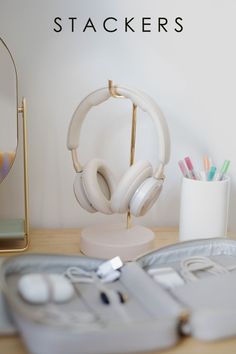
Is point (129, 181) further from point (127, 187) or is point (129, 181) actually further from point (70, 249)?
point (70, 249)

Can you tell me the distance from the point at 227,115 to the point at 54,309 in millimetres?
615

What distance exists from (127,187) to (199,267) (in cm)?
19

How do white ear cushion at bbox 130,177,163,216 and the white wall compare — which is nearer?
white ear cushion at bbox 130,177,163,216

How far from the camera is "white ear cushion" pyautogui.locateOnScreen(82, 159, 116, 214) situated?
855 millimetres

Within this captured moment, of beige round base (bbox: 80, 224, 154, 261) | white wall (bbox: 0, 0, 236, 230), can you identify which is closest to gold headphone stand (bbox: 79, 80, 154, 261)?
beige round base (bbox: 80, 224, 154, 261)

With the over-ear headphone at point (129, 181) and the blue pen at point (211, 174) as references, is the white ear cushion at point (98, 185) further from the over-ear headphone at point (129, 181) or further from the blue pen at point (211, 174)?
the blue pen at point (211, 174)

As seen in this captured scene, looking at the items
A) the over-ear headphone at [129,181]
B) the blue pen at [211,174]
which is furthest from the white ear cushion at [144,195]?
the blue pen at [211,174]

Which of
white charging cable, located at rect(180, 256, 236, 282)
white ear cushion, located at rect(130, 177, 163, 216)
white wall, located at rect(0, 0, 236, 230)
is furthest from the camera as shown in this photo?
white wall, located at rect(0, 0, 236, 230)

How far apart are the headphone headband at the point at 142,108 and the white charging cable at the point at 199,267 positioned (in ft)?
0.53

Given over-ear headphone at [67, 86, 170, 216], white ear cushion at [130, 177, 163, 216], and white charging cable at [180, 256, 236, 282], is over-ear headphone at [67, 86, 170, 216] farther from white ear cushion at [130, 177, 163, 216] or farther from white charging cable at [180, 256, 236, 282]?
white charging cable at [180, 256, 236, 282]

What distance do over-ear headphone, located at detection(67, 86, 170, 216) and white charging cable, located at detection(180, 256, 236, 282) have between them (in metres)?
0.14

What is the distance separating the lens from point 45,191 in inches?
40.4

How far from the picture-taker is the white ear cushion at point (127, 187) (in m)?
0.85

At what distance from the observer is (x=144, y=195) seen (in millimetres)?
836
